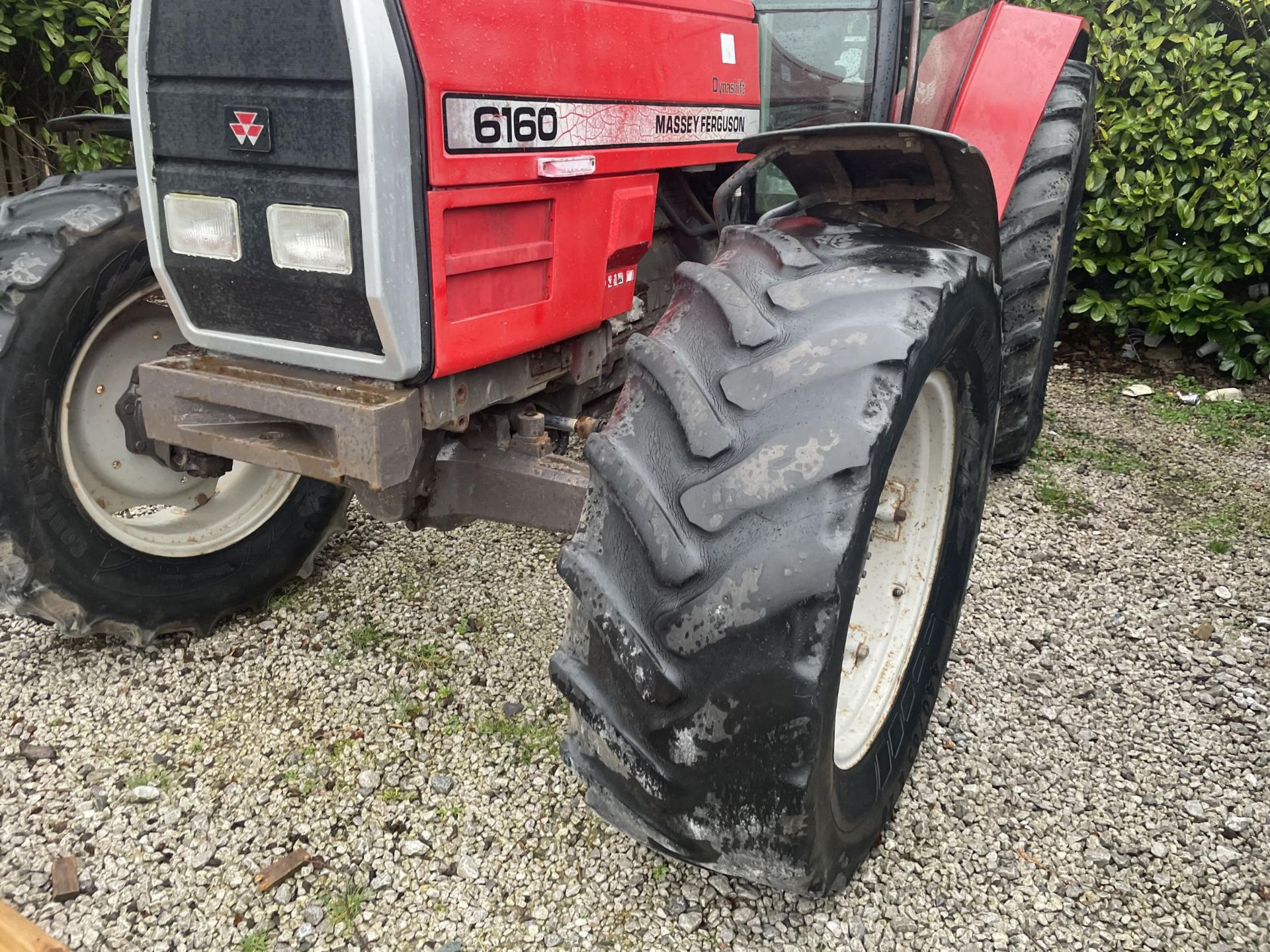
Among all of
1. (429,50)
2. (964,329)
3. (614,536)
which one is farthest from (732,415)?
(429,50)

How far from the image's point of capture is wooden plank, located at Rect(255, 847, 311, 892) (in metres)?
1.87

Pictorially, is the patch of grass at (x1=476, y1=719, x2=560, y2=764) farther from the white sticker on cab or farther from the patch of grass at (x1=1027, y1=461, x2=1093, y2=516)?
the patch of grass at (x1=1027, y1=461, x2=1093, y2=516)

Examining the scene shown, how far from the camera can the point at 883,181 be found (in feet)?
6.59

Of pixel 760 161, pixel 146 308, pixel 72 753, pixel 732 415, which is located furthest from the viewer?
pixel 146 308

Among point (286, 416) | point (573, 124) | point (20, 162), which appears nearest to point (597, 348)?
point (573, 124)

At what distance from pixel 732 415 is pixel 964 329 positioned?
20.9 inches

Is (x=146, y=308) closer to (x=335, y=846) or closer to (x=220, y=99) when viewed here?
(x=220, y=99)

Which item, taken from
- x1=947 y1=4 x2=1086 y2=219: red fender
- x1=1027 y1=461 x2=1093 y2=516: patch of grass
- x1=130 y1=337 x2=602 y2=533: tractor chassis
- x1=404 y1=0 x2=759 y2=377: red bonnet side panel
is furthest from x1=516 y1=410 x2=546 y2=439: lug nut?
x1=1027 y1=461 x2=1093 y2=516: patch of grass

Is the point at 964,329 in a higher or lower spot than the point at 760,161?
lower

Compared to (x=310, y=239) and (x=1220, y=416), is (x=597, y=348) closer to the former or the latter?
(x=310, y=239)

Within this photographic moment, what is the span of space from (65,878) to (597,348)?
1488 mm

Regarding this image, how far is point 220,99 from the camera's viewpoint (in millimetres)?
1684

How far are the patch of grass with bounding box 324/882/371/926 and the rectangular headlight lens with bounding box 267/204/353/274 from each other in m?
1.14

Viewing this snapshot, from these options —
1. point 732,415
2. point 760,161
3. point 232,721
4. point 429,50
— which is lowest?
point 232,721
